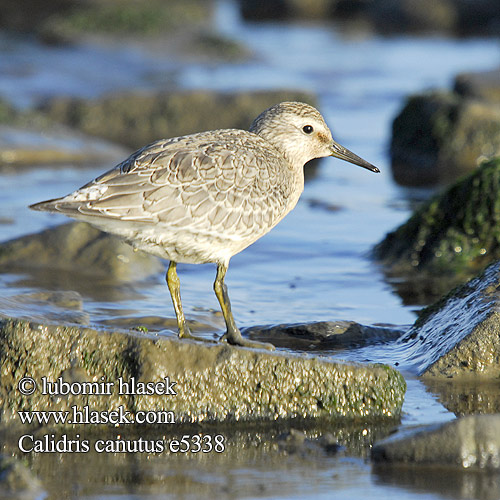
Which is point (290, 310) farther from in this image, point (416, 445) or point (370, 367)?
point (416, 445)

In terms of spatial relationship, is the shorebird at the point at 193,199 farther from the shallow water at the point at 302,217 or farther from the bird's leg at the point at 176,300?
the shallow water at the point at 302,217

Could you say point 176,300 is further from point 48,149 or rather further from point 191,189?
point 48,149

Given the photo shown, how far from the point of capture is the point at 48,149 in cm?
1298

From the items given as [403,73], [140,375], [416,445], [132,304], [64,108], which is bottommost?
[416,445]

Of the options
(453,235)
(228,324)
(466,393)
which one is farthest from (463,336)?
(453,235)

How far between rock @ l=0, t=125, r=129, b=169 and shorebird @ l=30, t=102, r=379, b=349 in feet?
22.6

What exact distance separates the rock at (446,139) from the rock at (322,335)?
648cm

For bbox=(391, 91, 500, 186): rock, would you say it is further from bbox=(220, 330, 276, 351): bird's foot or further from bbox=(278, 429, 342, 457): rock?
bbox=(278, 429, 342, 457): rock

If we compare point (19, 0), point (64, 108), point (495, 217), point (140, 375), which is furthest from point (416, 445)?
point (19, 0)

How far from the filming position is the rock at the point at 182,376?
5.13 metres

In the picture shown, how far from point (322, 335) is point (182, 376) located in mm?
1801

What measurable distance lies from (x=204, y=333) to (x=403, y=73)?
51.2ft

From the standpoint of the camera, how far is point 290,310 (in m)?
7.60

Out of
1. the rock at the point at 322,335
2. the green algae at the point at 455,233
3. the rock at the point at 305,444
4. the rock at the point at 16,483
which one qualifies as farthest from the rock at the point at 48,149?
the rock at the point at 16,483
